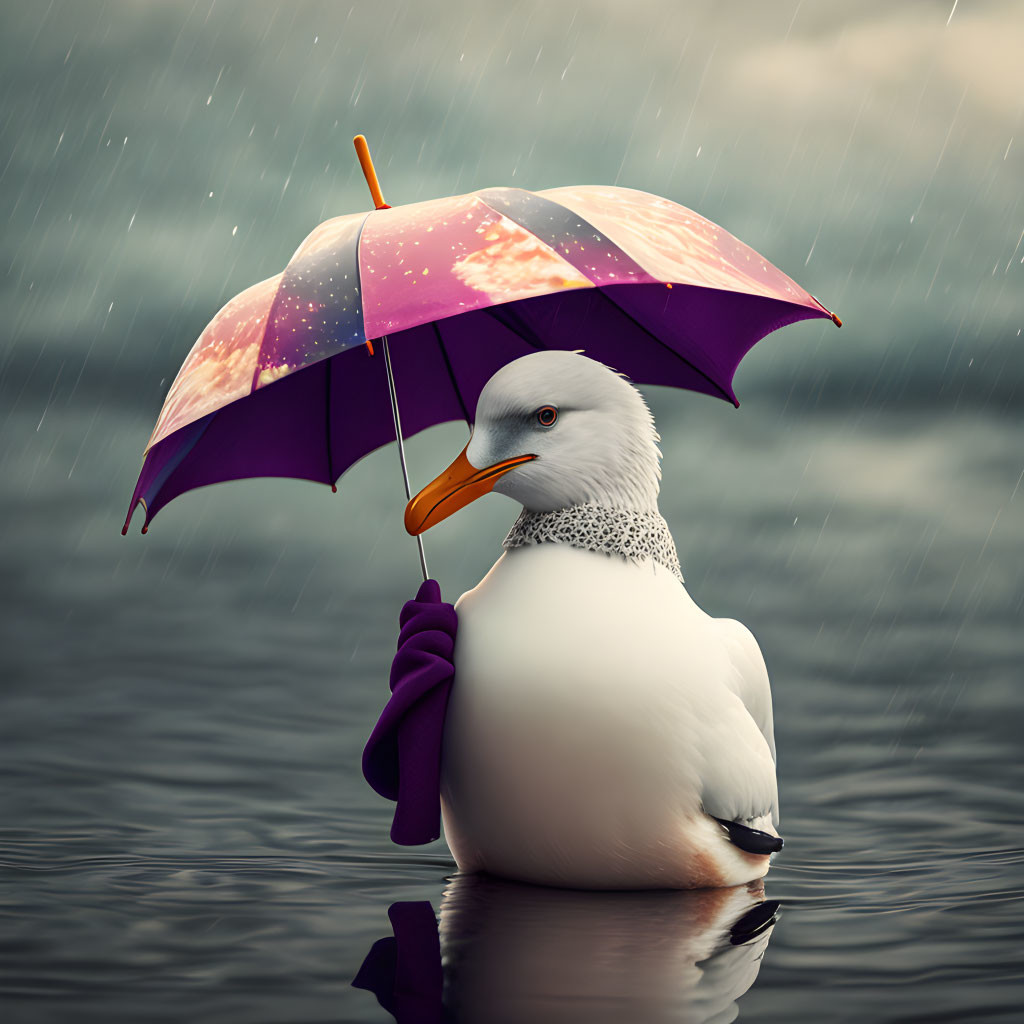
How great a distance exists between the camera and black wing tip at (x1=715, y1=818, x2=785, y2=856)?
3.79 metres

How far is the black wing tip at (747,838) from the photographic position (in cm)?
379

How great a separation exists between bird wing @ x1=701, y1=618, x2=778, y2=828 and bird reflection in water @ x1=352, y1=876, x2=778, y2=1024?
285 millimetres

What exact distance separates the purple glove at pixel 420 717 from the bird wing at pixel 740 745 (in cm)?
80

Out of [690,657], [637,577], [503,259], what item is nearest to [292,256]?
[503,259]

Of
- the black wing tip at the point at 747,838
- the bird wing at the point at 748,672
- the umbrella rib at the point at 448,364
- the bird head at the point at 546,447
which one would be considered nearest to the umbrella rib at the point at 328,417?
the umbrella rib at the point at 448,364

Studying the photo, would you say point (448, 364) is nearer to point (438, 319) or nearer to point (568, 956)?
point (438, 319)

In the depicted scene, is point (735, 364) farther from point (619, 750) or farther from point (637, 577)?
point (619, 750)

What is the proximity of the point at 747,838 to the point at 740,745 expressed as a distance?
0.94ft

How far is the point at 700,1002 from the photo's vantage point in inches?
114

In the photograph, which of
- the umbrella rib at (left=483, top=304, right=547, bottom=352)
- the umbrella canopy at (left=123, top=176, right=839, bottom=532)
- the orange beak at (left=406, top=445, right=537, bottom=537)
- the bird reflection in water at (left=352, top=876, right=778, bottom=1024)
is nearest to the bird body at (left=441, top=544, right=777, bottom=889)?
the bird reflection in water at (left=352, top=876, right=778, bottom=1024)

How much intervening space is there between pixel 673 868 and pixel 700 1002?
2.71ft

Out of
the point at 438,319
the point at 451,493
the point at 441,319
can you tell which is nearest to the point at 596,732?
the point at 451,493

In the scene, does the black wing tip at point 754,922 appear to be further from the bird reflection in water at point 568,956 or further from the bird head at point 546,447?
the bird head at point 546,447

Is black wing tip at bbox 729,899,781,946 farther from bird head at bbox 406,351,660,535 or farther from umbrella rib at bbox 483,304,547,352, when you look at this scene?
umbrella rib at bbox 483,304,547,352
